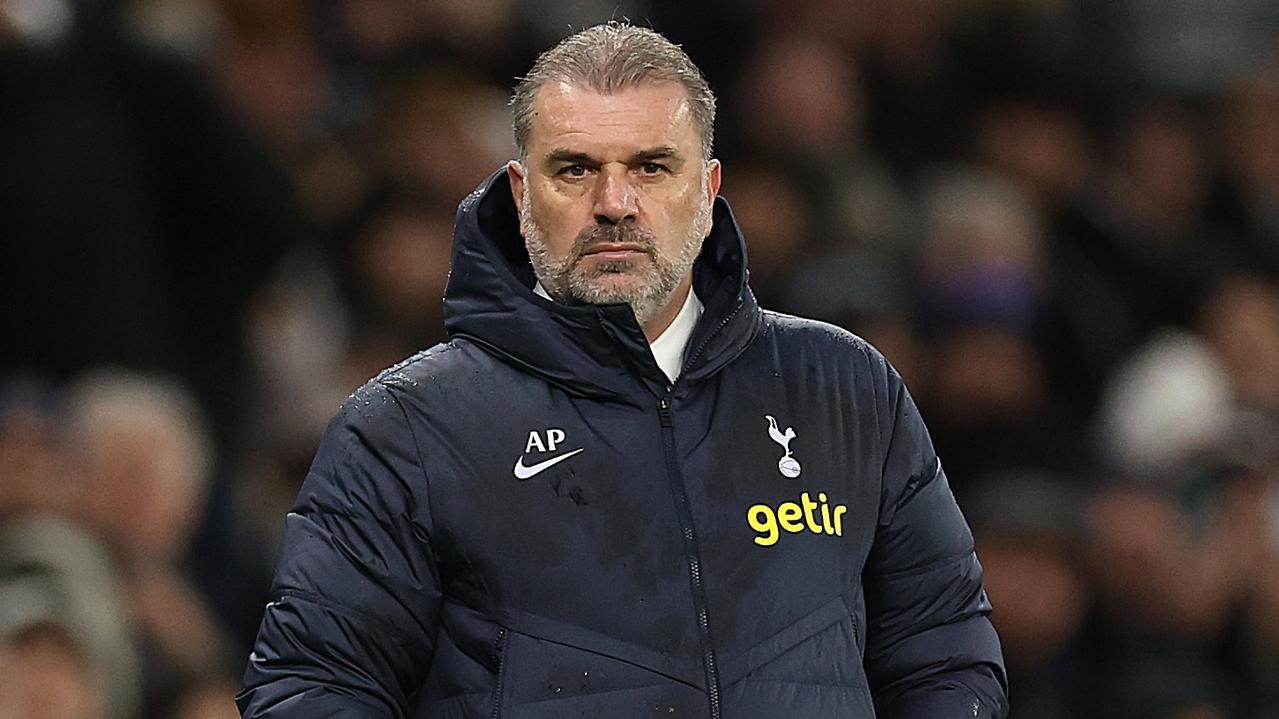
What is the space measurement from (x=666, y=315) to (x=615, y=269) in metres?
0.14

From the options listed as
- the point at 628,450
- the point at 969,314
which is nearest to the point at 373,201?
the point at 969,314

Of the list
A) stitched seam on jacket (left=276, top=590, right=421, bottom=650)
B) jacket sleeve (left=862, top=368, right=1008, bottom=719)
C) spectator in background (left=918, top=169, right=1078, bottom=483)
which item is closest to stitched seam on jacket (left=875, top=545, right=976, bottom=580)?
jacket sleeve (left=862, top=368, right=1008, bottom=719)

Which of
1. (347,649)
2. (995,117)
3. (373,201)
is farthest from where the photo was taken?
(995,117)

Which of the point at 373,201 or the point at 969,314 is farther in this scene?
the point at 969,314

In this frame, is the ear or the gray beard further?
the ear

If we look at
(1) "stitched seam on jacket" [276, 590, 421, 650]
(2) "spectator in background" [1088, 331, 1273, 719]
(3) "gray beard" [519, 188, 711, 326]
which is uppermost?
(3) "gray beard" [519, 188, 711, 326]

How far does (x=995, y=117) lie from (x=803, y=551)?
453cm

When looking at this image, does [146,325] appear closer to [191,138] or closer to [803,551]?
[191,138]

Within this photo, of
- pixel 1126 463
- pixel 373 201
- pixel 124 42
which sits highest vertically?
pixel 124 42

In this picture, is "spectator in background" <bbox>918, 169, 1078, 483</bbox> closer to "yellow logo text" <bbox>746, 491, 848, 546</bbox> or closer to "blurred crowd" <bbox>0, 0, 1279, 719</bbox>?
"blurred crowd" <bbox>0, 0, 1279, 719</bbox>

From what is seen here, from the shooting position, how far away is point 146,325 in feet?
16.4

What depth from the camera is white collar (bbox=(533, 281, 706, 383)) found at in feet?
9.89

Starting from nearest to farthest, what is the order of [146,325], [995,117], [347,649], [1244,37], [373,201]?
[347,649], [146,325], [373,201], [995,117], [1244,37]

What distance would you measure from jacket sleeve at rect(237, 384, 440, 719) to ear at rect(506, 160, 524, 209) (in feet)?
1.18
